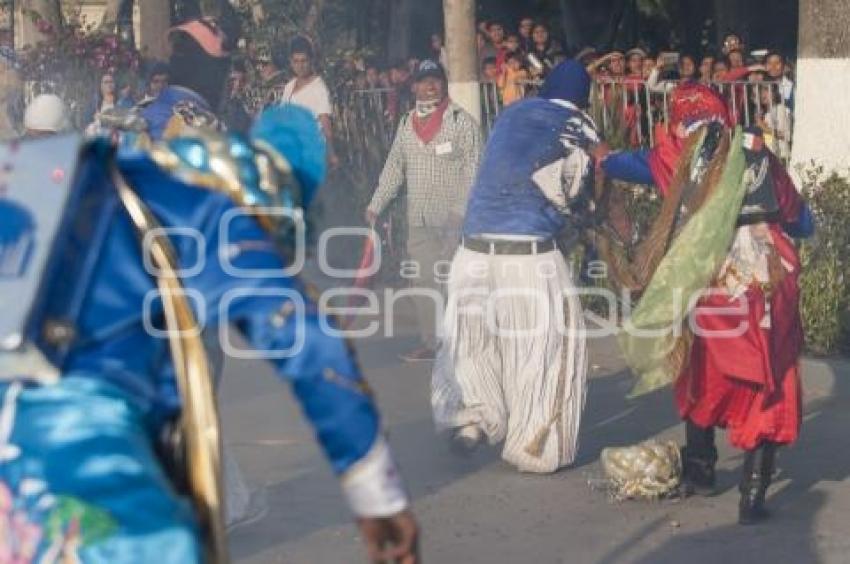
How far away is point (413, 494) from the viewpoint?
313 inches

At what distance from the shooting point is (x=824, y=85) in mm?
11859

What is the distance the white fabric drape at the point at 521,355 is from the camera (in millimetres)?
8273

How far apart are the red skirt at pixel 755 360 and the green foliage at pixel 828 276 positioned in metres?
3.02

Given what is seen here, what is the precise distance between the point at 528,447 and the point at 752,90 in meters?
6.31

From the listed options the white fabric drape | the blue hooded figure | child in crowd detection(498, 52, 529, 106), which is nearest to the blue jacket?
the blue hooded figure

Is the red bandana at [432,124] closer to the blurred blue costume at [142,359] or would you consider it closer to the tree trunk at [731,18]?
the blurred blue costume at [142,359]

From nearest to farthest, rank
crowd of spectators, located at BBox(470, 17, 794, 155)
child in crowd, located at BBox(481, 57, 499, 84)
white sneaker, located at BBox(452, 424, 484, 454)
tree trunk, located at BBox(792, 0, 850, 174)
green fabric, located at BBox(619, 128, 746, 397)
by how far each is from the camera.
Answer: green fabric, located at BBox(619, 128, 746, 397), white sneaker, located at BBox(452, 424, 484, 454), tree trunk, located at BBox(792, 0, 850, 174), crowd of spectators, located at BBox(470, 17, 794, 155), child in crowd, located at BBox(481, 57, 499, 84)

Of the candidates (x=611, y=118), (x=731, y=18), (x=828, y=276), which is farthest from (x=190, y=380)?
(x=731, y=18)

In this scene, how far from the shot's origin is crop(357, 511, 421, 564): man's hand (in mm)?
3459

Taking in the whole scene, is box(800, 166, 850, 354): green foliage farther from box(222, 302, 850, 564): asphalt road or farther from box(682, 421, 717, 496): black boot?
box(682, 421, 717, 496): black boot

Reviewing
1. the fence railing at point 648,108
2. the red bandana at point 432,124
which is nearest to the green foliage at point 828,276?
the fence railing at point 648,108

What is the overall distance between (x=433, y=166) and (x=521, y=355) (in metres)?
2.52

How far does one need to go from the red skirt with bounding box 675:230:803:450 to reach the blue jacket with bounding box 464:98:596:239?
1008 mm

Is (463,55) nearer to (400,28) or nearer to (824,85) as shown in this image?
(824,85)
